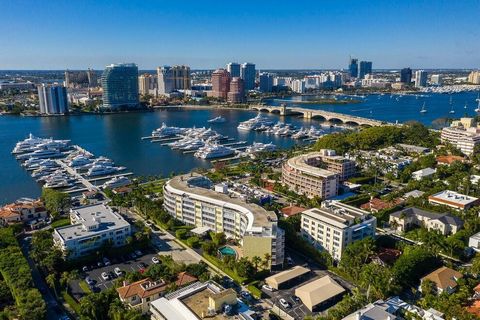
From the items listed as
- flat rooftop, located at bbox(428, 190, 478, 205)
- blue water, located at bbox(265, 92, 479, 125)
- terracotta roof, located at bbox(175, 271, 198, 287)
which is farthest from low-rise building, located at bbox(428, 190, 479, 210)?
blue water, located at bbox(265, 92, 479, 125)

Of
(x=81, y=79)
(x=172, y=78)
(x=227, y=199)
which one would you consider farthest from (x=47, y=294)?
(x=81, y=79)

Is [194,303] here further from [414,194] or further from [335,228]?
[414,194]

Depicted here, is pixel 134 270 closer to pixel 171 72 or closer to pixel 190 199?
pixel 190 199

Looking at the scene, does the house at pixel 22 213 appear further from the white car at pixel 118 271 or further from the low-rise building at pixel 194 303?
the low-rise building at pixel 194 303

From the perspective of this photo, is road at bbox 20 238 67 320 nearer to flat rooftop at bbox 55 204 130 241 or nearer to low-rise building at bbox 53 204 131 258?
low-rise building at bbox 53 204 131 258

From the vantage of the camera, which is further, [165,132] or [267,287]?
[165,132]

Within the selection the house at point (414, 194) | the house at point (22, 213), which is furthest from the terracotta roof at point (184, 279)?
the house at point (414, 194)
